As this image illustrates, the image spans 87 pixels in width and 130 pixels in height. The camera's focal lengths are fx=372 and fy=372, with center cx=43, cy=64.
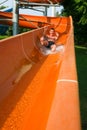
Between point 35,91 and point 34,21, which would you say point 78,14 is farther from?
point 35,91

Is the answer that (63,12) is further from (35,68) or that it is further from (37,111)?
(37,111)

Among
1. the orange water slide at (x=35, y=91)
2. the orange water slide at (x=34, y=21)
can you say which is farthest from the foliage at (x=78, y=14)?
the orange water slide at (x=35, y=91)

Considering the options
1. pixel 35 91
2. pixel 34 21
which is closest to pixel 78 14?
pixel 34 21

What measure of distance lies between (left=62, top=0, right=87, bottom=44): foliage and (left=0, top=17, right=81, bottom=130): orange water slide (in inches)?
366

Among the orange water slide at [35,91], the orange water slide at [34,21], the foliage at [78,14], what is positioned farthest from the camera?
the foliage at [78,14]

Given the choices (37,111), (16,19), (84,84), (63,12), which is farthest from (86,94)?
(63,12)

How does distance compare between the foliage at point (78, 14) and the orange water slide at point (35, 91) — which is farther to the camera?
the foliage at point (78, 14)

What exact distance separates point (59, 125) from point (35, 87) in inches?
125

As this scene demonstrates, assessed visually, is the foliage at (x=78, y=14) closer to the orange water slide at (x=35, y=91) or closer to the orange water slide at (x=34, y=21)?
the orange water slide at (x=34, y=21)

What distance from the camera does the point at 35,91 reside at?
14.0 feet

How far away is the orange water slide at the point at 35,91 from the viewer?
5.18 ft

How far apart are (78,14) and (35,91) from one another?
14.1 metres

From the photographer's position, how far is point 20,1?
40.3ft

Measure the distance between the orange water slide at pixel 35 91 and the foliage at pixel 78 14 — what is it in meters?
9.30
